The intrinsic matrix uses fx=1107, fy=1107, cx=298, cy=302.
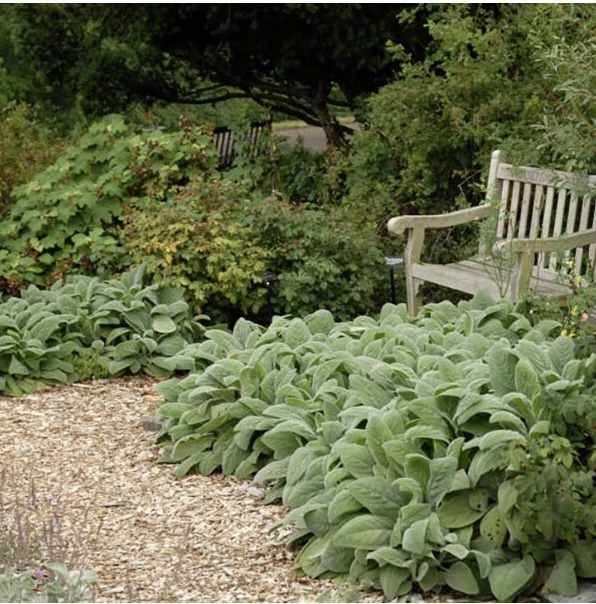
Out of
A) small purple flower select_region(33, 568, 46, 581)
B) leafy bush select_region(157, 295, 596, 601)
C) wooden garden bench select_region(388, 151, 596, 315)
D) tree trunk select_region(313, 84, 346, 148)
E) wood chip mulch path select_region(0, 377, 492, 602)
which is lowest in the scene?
wood chip mulch path select_region(0, 377, 492, 602)

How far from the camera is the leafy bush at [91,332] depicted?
21.7 ft

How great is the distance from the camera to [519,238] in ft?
23.5

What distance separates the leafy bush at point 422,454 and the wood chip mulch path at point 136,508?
0.46ft

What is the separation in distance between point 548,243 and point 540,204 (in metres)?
0.84

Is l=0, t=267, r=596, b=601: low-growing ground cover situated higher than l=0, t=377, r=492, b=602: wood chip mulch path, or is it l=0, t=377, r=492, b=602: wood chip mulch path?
l=0, t=267, r=596, b=601: low-growing ground cover

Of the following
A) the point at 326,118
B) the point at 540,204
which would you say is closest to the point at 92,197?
the point at 540,204

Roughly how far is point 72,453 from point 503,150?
370 centimetres

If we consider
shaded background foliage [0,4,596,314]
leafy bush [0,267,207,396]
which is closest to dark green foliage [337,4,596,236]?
shaded background foliage [0,4,596,314]

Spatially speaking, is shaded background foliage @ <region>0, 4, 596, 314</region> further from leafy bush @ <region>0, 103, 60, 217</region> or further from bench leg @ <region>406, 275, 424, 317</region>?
bench leg @ <region>406, 275, 424, 317</region>

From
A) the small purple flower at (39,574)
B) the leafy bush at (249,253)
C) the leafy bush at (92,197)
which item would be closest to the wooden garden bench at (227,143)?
the leafy bush at (92,197)

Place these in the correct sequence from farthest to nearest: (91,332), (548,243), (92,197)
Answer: (92,197), (91,332), (548,243)

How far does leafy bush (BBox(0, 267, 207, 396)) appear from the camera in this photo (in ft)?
21.7

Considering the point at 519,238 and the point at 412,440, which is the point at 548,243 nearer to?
the point at 519,238

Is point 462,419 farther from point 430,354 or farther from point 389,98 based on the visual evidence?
point 389,98
